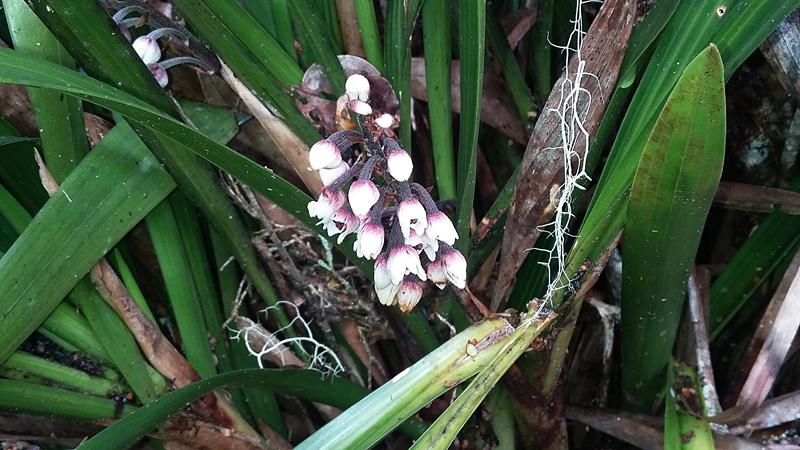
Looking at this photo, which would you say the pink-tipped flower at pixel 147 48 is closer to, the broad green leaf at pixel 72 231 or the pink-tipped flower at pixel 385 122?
the broad green leaf at pixel 72 231

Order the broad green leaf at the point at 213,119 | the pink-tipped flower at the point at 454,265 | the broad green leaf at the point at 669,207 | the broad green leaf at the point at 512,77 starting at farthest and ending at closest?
1. the broad green leaf at the point at 512,77
2. the broad green leaf at the point at 213,119
3. the pink-tipped flower at the point at 454,265
4. the broad green leaf at the point at 669,207

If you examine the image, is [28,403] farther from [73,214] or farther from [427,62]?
[427,62]

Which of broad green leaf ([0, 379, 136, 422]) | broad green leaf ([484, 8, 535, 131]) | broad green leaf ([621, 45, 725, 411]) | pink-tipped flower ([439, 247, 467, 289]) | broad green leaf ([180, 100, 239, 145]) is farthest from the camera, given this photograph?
broad green leaf ([484, 8, 535, 131])

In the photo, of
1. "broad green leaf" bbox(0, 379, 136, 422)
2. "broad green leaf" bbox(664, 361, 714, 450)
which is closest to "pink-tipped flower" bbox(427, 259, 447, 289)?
"broad green leaf" bbox(664, 361, 714, 450)

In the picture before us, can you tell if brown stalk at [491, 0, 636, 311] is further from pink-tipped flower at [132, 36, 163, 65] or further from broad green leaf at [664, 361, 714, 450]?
pink-tipped flower at [132, 36, 163, 65]

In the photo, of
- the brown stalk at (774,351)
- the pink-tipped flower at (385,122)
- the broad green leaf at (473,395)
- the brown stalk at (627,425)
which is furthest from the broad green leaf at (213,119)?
the brown stalk at (774,351)
